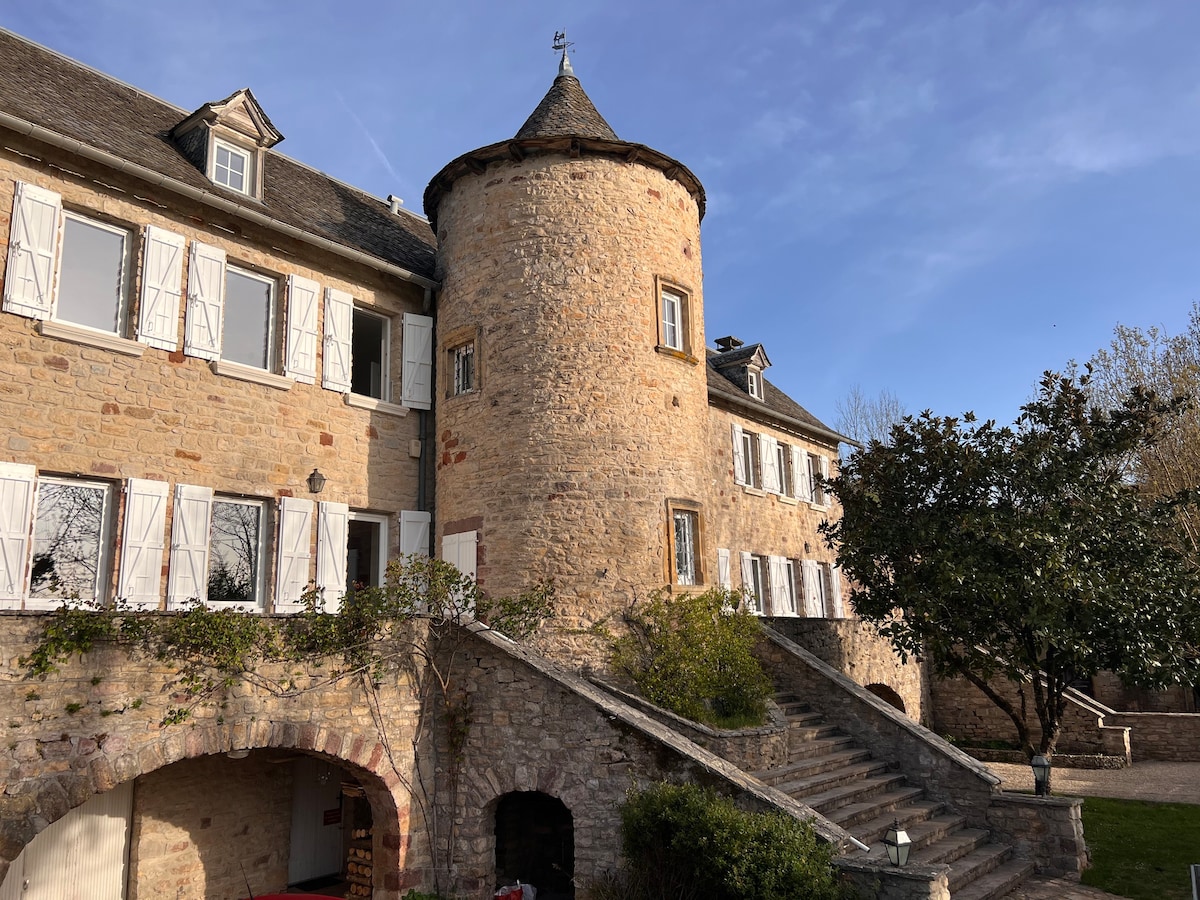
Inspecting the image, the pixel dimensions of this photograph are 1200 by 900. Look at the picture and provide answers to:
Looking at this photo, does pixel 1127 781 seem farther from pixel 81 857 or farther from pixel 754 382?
pixel 81 857

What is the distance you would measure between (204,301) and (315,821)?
21.9 feet

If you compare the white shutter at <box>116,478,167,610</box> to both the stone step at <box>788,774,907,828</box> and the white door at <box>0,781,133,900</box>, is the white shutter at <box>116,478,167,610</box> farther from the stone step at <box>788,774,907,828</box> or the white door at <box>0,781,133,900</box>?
the stone step at <box>788,774,907,828</box>

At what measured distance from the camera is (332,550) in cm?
1087

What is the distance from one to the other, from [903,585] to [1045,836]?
3.45m

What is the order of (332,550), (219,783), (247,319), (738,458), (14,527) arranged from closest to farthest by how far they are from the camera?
(14,527), (219,783), (247,319), (332,550), (738,458)

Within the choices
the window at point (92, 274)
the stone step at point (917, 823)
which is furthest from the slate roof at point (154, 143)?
the stone step at point (917, 823)

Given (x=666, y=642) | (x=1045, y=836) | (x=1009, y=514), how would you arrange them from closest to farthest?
1. (x=1045, y=836)
2. (x=666, y=642)
3. (x=1009, y=514)

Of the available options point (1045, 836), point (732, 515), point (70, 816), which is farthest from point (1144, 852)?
point (70, 816)

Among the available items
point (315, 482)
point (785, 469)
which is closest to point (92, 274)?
point (315, 482)

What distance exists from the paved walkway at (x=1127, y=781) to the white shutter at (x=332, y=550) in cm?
937

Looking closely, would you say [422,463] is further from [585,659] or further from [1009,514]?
[1009,514]

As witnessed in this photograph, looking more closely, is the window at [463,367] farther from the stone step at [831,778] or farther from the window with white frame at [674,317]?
the stone step at [831,778]

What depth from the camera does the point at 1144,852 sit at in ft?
34.3

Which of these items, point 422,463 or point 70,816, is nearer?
point 70,816
